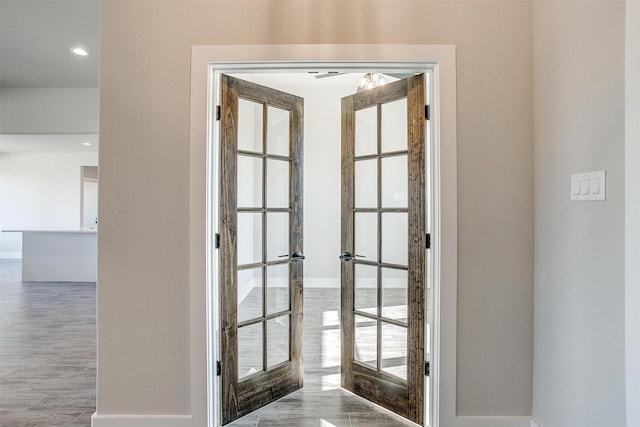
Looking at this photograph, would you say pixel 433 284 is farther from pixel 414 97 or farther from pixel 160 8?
pixel 160 8

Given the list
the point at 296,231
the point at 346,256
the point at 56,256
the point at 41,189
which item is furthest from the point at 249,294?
the point at 41,189

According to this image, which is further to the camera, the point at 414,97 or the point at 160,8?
the point at 414,97

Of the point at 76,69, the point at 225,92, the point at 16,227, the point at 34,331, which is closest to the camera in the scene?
the point at 225,92

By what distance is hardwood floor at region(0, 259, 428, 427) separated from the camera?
211 centimetres

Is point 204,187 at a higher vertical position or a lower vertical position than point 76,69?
lower

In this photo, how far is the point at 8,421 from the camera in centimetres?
209

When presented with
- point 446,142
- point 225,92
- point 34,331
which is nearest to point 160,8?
point 225,92

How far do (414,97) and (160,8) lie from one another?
155 centimetres

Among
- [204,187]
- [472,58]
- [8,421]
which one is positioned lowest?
[8,421]

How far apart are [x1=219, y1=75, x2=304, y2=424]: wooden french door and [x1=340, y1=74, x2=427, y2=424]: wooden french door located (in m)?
0.37

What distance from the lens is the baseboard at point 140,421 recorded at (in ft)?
6.18

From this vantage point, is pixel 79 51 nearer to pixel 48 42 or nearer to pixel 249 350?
pixel 48 42

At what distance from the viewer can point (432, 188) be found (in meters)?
1.92

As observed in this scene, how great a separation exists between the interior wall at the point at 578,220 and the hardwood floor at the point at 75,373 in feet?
3.22
